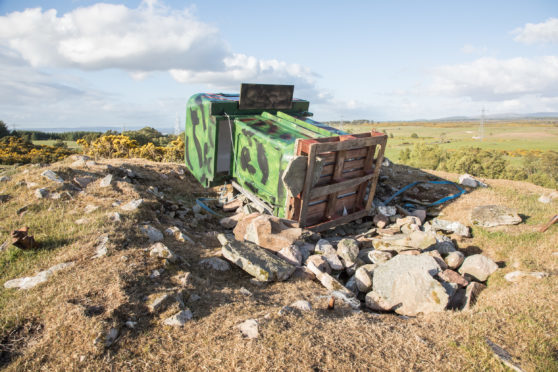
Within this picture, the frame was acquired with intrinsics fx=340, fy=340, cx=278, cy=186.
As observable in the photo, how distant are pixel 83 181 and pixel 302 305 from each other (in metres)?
5.83

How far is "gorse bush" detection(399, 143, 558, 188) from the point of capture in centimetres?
3503

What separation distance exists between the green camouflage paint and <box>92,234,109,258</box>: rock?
3236mm

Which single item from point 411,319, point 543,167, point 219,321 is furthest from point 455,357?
point 543,167

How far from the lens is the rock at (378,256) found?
6.14 m

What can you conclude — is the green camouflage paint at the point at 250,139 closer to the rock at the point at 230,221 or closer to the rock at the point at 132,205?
the rock at the point at 230,221

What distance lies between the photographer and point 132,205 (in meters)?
6.58

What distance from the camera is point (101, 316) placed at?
363cm

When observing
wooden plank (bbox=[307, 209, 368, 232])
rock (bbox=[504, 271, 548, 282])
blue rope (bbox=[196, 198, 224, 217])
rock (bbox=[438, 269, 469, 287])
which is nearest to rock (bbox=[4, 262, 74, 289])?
blue rope (bbox=[196, 198, 224, 217])

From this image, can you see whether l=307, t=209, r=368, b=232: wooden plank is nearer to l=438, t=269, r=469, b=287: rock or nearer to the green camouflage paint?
the green camouflage paint

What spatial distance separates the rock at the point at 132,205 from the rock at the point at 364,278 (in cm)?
427

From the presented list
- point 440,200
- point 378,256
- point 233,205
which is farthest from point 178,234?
point 440,200

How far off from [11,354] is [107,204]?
144 inches

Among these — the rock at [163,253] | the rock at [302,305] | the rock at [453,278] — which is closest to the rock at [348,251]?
the rock at [453,278]

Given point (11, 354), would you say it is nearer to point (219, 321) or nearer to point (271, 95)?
point (219, 321)
